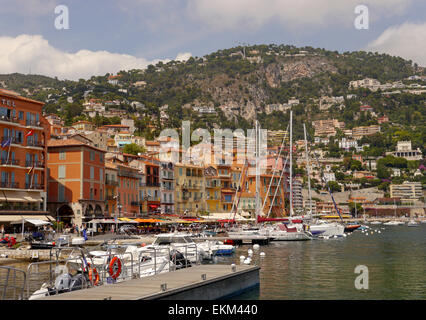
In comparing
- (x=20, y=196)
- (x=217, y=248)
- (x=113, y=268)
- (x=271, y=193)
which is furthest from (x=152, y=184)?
(x=113, y=268)

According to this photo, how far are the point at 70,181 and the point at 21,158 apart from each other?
8.57m

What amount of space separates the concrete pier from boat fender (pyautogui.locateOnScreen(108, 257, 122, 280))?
1.02 meters

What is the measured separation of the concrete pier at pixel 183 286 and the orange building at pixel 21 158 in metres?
Answer: 33.3

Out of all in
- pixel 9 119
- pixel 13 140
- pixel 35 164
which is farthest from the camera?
pixel 35 164

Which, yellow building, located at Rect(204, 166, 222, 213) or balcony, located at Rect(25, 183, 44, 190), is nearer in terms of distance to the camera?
balcony, located at Rect(25, 183, 44, 190)

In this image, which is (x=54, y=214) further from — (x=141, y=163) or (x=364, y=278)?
(x=364, y=278)

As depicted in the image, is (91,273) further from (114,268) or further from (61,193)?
(61,193)

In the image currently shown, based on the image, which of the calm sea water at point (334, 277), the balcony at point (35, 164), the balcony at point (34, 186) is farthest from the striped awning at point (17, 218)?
the calm sea water at point (334, 277)

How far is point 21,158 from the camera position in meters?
54.0

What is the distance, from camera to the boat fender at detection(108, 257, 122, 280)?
1988 centimetres

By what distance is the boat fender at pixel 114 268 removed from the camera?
65.2 feet

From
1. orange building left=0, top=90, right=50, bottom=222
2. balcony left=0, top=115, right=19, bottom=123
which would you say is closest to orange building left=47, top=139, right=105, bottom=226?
orange building left=0, top=90, right=50, bottom=222

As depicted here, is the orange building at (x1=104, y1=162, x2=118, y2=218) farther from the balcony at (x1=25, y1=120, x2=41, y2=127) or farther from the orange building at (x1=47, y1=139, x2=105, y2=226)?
the balcony at (x1=25, y1=120, x2=41, y2=127)
